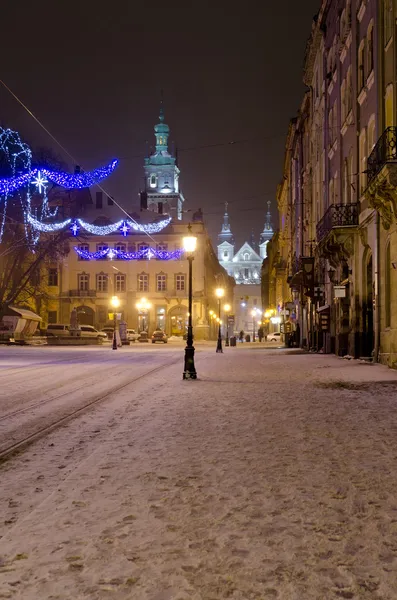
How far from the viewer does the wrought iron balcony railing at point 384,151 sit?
1809 cm

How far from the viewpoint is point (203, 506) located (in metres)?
5.27

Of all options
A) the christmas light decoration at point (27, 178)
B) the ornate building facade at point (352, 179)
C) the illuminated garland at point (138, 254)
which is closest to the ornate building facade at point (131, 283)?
the illuminated garland at point (138, 254)

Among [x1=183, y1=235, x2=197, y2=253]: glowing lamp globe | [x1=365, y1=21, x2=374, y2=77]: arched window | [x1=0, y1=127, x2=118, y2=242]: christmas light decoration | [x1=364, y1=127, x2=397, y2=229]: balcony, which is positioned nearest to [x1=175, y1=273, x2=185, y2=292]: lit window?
[x1=0, y1=127, x2=118, y2=242]: christmas light decoration

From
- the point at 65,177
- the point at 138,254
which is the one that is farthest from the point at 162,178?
the point at 65,177

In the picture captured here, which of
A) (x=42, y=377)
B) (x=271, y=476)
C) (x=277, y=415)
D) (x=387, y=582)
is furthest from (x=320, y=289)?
(x=387, y=582)

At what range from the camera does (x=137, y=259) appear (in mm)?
83062

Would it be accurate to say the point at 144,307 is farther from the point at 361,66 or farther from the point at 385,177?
the point at 385,177

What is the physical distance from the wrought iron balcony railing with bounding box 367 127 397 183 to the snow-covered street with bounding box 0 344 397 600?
8.98m

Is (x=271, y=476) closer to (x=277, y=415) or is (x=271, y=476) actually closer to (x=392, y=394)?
(x=277, y=415)

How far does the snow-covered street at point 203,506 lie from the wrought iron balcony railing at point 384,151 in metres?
8.98

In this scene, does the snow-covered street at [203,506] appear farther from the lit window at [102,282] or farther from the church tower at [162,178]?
the church tower at [162,178]

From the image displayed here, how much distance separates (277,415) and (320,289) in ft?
85.4

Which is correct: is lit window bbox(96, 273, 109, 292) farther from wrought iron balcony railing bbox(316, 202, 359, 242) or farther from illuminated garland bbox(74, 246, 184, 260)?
wrought iron balcony railing bbox(316, 202, 359, 242)

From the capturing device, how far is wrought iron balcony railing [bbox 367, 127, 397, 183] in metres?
18.1
